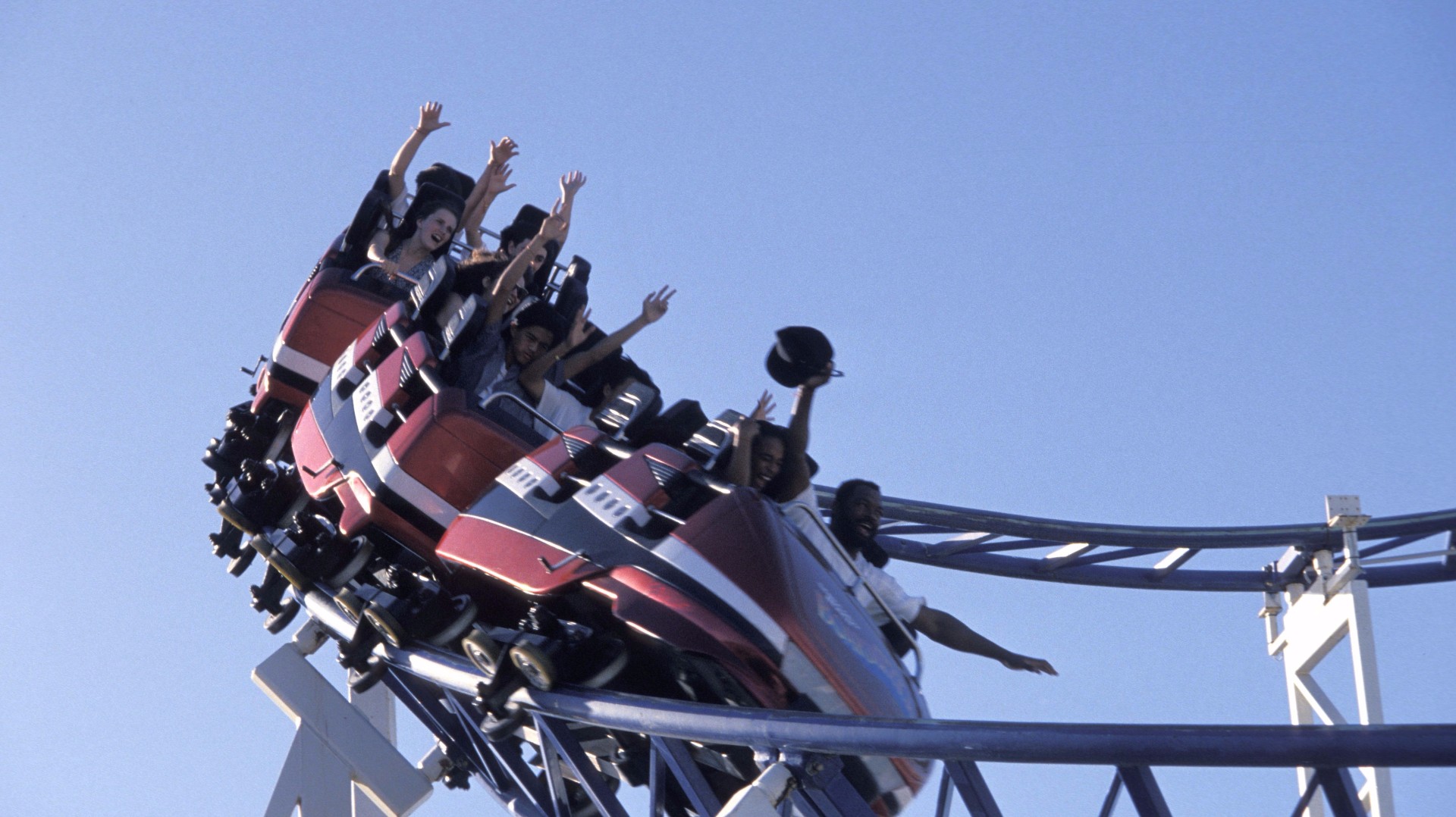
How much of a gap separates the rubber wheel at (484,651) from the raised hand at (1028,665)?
5.12 ft

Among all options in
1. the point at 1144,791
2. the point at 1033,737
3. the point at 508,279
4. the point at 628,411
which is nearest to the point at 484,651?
the point at 628,411

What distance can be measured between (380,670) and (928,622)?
1948mm

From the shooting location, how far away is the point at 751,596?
4672 mm

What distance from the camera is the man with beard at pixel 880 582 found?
557 cm

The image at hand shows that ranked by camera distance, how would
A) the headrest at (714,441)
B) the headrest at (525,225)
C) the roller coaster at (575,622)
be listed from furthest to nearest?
the headrest at (525,225) → the headrest at (714,441) → the roller coaster at (575,622)

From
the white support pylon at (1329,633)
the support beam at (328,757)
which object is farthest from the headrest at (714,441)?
the white support pylon at (1329,633)

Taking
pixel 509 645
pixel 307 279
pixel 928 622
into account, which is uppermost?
pixel 307 279

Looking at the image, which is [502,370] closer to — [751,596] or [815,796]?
[751,596]

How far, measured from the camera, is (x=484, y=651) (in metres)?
5.20

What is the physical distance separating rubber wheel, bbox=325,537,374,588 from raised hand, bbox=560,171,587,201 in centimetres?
167

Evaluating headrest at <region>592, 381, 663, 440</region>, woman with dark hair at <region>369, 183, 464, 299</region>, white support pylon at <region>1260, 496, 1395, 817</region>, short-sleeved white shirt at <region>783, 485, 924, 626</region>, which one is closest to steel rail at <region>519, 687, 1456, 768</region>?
short-sleeved white shirt at <region>783, 485, 924, 626</region>

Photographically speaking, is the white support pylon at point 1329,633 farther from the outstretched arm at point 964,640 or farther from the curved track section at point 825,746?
the curved track section at point 825,746

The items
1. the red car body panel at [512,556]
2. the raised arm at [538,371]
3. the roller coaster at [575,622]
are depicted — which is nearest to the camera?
the roller coaster at [575,622]

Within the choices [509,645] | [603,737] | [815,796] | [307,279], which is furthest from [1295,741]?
[307,279]
